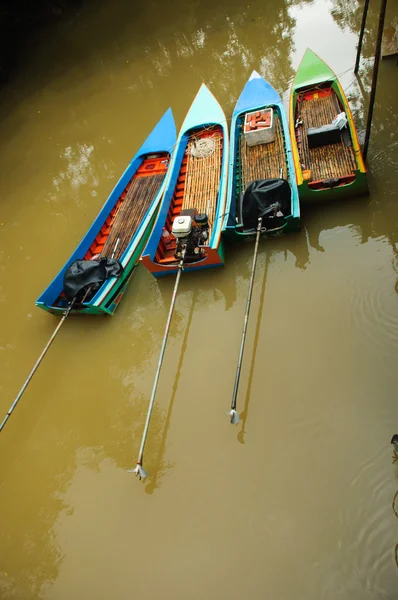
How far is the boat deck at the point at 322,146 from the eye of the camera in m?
6.15

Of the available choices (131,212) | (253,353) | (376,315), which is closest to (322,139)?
(376,315)

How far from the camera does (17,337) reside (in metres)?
6.17

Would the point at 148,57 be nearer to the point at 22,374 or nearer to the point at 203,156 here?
the point at 203,156

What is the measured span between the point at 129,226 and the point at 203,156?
207 cm

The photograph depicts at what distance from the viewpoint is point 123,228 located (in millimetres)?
6793

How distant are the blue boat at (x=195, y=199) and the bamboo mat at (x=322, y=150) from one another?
A: 141 cm

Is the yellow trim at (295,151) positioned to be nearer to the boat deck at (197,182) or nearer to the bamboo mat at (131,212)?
the boat deck at (197,182)

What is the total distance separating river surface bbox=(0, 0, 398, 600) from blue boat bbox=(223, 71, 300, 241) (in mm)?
437

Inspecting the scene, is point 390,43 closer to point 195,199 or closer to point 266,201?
point 266,201

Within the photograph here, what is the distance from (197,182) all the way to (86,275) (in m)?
2.71

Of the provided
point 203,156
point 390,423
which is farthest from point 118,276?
point 390,423

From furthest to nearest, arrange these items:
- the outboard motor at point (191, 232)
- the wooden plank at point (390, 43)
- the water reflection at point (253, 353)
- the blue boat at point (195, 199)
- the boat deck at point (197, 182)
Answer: the wooden plank at point (390, 43)
the boat deck at point (197, 182)
the blue boat at point (195, 199)
the outboard motor at point (191, 232)
the water reflection at point (253, 353)

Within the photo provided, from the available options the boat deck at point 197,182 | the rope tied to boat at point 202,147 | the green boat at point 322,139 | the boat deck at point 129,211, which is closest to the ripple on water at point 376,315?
the green boat at point 322,139

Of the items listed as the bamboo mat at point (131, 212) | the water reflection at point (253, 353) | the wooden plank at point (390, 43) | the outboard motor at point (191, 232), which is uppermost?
the wooden plank at point (390, 43)
